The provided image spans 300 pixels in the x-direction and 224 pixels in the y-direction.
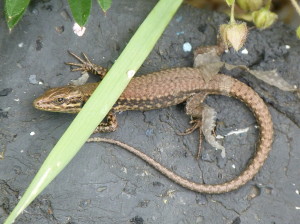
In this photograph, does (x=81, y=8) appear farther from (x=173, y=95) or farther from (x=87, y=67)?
(x=173, y=95)

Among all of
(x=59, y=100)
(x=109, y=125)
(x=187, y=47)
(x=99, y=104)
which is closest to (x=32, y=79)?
(x=59, y=100)

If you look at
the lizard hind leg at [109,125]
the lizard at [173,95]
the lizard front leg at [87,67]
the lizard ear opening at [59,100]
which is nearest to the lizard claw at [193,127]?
the lizard at [173,95]

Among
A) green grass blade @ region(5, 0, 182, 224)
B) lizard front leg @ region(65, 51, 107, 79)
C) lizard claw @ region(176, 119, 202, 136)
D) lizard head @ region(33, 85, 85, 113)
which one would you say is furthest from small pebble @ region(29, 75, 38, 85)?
lizard claw @ region(176, 119, 202, 136)

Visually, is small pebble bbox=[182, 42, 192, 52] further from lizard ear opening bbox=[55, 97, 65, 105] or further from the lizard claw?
lizard ear opening bbox=[55, 97, 65, 105]

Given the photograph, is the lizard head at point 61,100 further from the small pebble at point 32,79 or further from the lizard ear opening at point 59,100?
the small pebble at point 32,79

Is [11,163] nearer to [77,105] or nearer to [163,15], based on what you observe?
[77,105]
